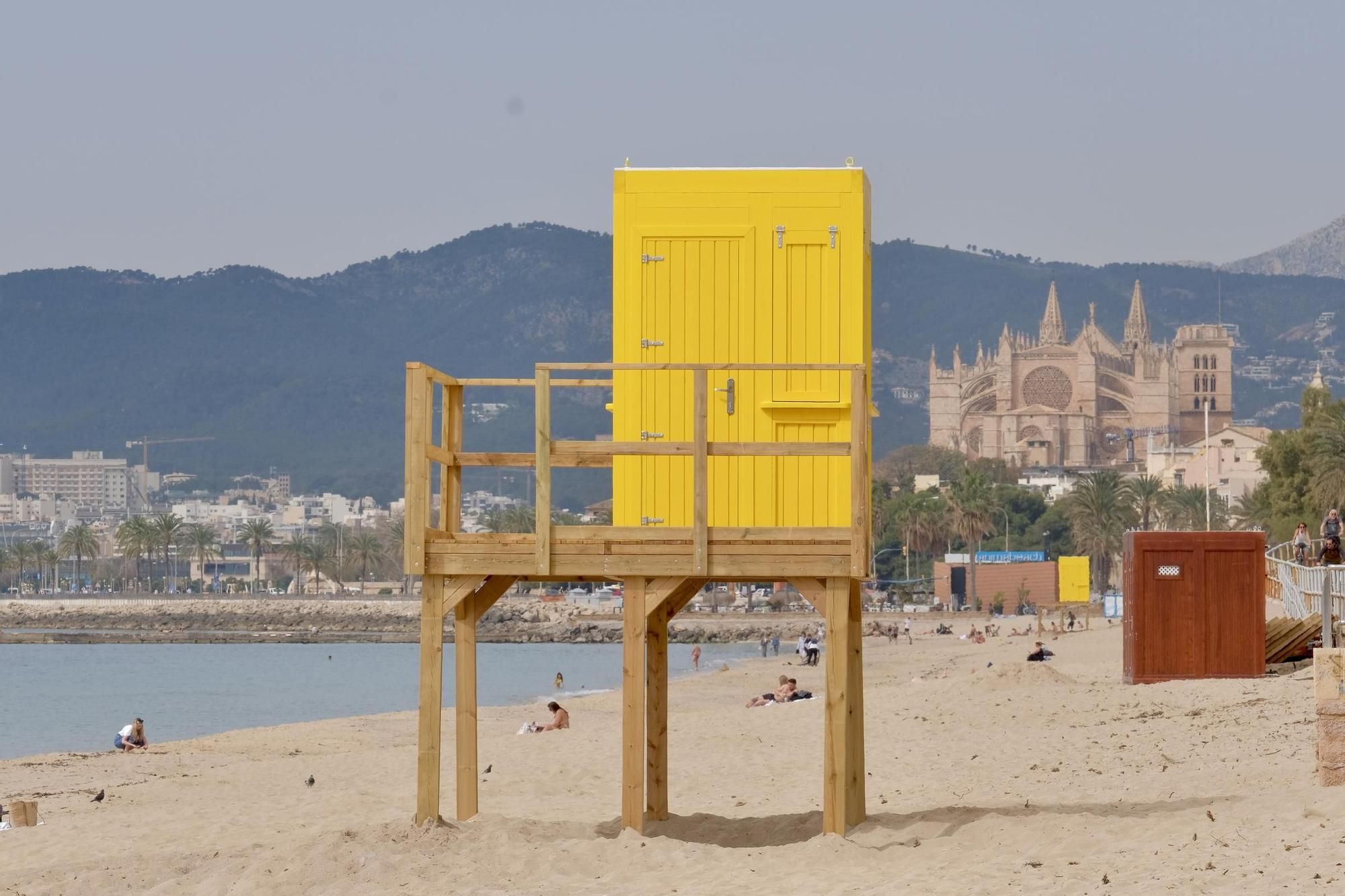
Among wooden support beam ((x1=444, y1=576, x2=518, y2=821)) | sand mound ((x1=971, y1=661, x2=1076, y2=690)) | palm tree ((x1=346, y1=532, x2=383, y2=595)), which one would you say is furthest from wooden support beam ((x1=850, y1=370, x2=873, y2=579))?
palm tree ((x1=346, y1=532, x2=383, y2=595))

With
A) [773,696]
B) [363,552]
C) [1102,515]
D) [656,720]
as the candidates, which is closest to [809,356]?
[656,720]

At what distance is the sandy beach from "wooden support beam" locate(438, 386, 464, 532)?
2.13 meters

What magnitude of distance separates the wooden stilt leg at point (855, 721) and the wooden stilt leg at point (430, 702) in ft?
9.32

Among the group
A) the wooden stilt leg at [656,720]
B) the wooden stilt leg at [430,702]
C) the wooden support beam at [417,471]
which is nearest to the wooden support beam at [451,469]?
the wooden support beam at [417,471]

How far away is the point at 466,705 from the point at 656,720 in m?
2.30

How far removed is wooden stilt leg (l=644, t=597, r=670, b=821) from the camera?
14445 millimetres

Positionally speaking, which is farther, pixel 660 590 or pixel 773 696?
pixel 773 696

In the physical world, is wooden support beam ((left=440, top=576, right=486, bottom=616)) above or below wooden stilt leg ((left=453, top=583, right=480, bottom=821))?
above

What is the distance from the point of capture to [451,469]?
13.6 metres

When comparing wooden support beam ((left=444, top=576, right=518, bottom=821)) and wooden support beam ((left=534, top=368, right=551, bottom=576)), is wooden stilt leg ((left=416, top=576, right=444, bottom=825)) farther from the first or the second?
wooden support beam ((left=534, top=368, right=551, bottom=576))

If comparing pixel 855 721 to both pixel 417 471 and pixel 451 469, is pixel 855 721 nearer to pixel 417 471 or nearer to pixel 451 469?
pixel 451 469

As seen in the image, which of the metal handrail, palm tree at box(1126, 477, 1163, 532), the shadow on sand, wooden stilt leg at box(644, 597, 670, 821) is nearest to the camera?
the shadow on sand

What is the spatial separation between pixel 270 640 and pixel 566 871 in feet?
382

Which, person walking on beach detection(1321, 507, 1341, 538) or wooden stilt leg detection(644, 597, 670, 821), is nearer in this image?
wooden stilt leg detection(644, 597, 670, 821)
